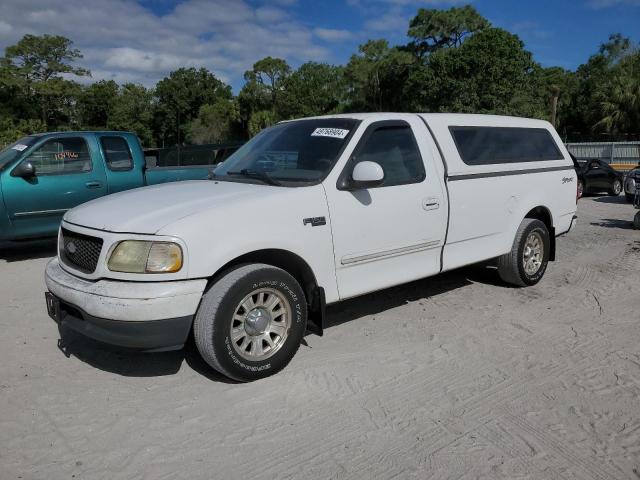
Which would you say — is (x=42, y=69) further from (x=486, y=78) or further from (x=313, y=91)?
(x=486, y=78)

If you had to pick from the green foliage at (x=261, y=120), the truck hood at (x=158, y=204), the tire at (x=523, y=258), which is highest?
the green foliage at (x=261, y=120)

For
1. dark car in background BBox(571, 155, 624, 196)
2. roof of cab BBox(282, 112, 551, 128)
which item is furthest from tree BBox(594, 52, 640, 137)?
roof of cab BBox(282, 112, 551, 128)

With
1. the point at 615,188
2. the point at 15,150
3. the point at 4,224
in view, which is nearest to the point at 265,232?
the point at 4,224

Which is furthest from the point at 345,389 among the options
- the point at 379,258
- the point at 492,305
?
the point at 492,305

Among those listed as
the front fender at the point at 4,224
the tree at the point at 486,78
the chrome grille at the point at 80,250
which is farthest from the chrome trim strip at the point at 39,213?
the tree at the point at 486,78

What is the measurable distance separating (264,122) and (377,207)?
64.5 metres

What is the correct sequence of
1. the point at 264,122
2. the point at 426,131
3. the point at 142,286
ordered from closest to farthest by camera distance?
the point at 142,286 → the point at 426,131 → the point at 264,122

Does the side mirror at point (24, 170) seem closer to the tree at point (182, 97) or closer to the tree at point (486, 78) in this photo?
the tree at point (486, 78)

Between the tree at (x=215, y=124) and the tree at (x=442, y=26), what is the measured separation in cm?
2569

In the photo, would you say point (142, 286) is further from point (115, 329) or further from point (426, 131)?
point (426, 131)

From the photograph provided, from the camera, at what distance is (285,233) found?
3.83 metres

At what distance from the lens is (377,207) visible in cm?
437

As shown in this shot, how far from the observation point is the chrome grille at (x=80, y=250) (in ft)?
11.9

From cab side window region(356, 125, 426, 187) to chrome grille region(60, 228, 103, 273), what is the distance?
205 cm
